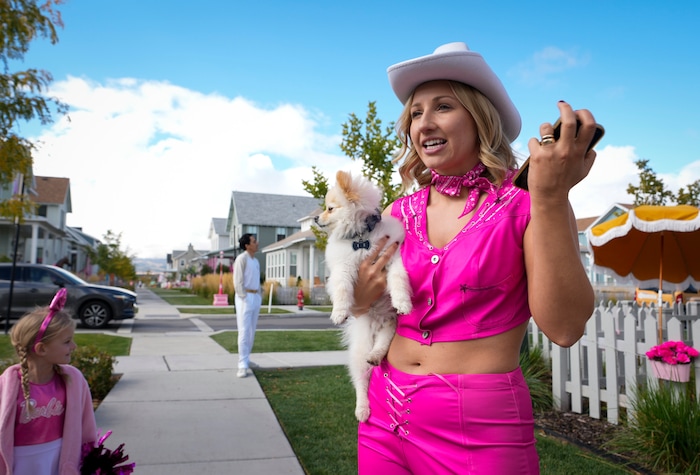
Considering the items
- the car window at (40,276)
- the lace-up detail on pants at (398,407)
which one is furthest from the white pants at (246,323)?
the car window at (40,276)

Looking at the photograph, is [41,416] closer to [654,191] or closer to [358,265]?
[358,265]

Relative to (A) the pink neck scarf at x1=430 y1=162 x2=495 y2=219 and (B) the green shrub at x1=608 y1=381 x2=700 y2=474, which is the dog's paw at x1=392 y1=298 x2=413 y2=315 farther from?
(B) the green shrub at x1=608 y1=381 x2=700 y2=474

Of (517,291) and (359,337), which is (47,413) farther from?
(517,291)

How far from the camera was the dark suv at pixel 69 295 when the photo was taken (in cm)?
1442

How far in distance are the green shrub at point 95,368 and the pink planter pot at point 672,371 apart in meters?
6.69

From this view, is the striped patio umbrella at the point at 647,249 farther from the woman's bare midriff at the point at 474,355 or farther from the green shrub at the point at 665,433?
the woman's bare midriff at the point at 474,355

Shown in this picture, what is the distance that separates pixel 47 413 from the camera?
3.09 m

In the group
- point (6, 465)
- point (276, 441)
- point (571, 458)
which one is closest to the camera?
point (6, 465)

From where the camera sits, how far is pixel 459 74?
1.73 m

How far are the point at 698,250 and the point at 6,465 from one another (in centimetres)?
954

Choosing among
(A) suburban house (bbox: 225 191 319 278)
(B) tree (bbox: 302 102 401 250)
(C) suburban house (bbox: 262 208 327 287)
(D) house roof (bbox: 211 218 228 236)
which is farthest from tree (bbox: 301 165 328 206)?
(D) house roof (bbox: 211 218 228 236)

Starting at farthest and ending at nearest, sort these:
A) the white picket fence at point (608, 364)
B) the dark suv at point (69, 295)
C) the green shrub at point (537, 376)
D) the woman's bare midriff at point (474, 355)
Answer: the dark suv at point (69, 295)
the green shrub at point (537, 376)
the white picket fence at point (608, 364)
the woman's bare midriff at point (474, 355)

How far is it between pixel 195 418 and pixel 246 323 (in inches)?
103

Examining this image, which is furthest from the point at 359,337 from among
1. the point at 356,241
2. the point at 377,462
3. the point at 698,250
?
the point at 698,250
